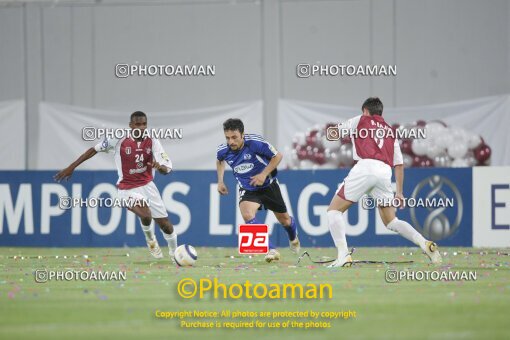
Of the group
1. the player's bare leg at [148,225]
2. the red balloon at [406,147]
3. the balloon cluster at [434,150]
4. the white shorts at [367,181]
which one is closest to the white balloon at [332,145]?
the balloon cluster at [434,150]

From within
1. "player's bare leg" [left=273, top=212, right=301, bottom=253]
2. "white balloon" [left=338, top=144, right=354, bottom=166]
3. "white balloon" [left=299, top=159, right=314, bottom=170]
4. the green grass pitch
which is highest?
"white balloon" [left=338, top=144, right=354, bottom=166]

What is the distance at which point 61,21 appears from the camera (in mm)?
29969

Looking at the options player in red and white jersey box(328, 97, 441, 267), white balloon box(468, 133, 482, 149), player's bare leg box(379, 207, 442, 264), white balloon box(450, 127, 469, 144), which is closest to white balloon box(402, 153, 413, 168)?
white balloon box(450, 127, 469, 144)

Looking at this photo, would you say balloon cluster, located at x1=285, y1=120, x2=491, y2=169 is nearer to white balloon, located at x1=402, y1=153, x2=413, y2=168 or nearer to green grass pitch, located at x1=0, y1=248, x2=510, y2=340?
white balloon, located at x1=402, y1=153, x2=413, y2=168

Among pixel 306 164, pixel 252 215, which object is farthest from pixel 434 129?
Answer: pixel 252 215

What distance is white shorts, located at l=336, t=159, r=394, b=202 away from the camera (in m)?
13.4

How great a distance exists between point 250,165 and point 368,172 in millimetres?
2855

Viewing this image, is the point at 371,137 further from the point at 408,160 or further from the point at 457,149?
the point at 457,149

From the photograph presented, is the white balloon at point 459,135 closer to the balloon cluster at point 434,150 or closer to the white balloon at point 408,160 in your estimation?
the balloon cluster at point 434,150

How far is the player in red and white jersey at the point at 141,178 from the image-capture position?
54.3 ft

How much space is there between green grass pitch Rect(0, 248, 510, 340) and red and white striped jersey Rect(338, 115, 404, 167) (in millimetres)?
1386

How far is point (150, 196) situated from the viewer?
656 inches

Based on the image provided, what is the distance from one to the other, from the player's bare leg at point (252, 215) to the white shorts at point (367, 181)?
1964 mm

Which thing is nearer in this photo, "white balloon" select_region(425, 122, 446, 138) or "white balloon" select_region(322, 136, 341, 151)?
"white balloon" select_region(425, 122, 446, 138)
